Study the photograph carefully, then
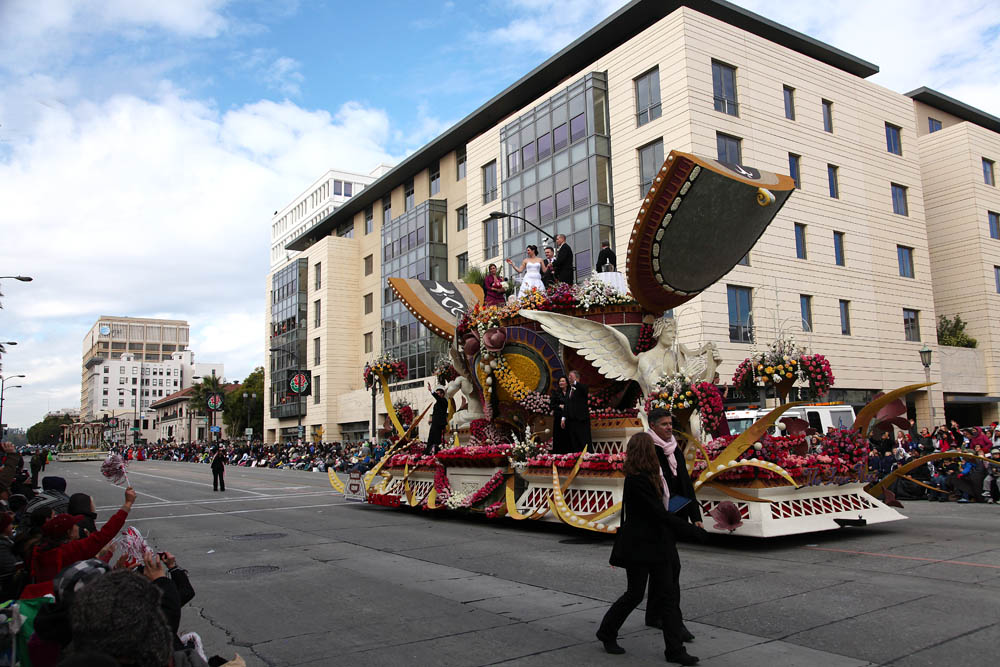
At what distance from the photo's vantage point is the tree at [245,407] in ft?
270

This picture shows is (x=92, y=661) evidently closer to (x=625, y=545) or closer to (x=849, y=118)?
(x=625, y=545)

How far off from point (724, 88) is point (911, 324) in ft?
52.1

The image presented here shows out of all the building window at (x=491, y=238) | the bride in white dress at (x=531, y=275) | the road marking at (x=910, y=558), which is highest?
the building window at (x=491, y=238)

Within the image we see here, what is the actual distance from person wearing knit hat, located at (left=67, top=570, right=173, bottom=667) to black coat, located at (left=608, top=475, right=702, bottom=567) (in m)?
3.55

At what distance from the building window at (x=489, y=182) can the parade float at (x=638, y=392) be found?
25.6 metres

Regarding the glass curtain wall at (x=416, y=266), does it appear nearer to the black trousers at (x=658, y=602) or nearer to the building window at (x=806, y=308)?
the building window at (x=806, y=308)

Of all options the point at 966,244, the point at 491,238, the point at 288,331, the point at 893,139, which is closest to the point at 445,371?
the point at 491,238

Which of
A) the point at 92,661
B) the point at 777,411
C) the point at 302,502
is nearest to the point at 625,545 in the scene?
the point at 92,661

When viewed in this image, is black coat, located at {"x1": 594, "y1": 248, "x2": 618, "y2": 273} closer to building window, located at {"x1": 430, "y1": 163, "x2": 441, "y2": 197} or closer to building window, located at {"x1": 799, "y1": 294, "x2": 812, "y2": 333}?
building window, located at {"x1": 799, "y1": 294, "x2": 812, "y2": 333}

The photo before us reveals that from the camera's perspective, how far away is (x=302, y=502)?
19188 mm

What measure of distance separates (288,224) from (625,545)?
109 meters

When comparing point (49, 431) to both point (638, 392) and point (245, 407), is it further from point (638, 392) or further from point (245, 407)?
point (638, 392)

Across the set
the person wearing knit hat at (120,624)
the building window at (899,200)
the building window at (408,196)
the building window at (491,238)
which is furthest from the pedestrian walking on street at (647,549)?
the building window at (408,196)

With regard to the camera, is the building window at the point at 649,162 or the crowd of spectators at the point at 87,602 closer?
the crowd of spectators at the point at 87,602
